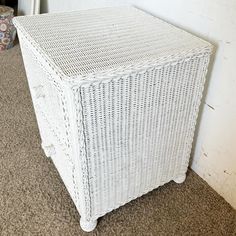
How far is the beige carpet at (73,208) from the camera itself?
3.14 ft

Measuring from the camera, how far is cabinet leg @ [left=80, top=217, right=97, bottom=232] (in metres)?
0.94

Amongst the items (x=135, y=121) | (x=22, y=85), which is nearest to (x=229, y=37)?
(x=135, y=121)

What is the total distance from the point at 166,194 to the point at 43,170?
19.0 inches

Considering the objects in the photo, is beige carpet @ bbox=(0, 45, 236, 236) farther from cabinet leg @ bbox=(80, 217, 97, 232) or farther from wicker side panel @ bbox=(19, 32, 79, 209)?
wicker side panel @ bbox=(19, 32, 79, 209)

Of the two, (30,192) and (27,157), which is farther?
(27,157)

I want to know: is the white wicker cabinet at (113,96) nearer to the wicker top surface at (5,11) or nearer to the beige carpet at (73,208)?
the beige carpet at (73,208)

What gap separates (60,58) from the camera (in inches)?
28.5

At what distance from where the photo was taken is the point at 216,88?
93 centimetres

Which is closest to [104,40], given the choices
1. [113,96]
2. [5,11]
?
[113,96]

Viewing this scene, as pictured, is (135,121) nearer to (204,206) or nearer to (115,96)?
(115,96)

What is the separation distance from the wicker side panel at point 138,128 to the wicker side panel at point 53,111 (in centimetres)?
7

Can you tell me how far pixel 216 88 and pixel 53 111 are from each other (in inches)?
20.0

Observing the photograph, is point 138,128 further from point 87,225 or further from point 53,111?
point 87,225

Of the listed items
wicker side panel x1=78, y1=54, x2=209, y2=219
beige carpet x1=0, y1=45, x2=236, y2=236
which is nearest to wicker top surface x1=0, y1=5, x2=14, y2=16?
beige carpet x1=0, y1=45, x2=236, y2=236
